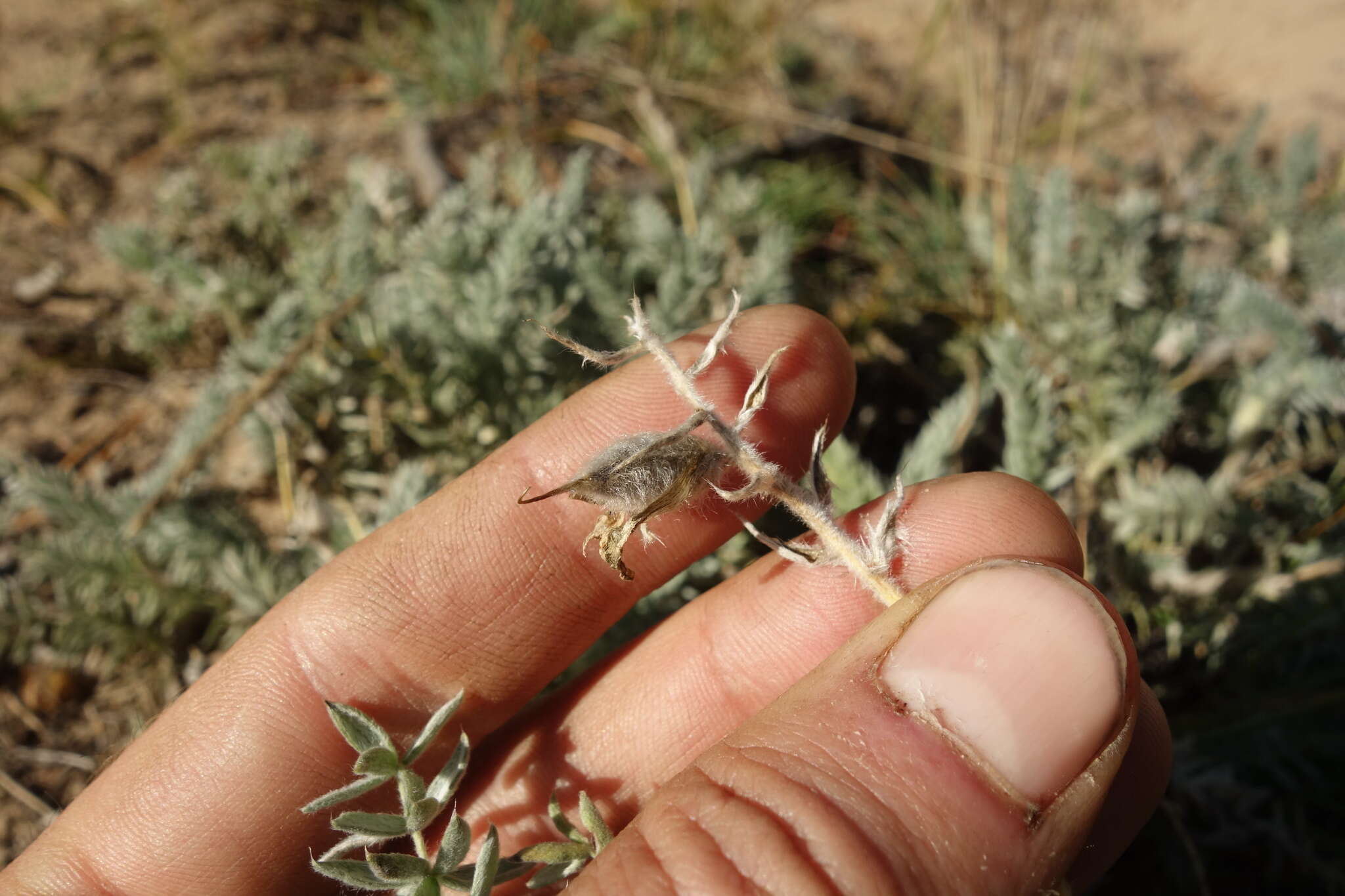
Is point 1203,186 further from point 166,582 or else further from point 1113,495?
point 166,582

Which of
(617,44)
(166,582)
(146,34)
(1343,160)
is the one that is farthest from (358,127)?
(1343,160)

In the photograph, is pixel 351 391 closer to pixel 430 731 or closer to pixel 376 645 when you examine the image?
pixel 376 645

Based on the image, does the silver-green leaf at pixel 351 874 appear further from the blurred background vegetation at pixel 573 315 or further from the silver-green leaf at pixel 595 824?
the blurred background vegetation at pixel 573 315

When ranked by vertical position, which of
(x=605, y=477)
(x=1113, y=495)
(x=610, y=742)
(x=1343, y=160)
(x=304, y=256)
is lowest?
(x=610, y=742)

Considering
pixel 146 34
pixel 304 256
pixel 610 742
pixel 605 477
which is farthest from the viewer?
pixel 146 34

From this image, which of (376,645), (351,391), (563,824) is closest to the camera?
(563,824)

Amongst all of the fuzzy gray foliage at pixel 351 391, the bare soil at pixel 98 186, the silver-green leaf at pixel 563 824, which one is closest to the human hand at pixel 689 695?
the silver-green leaf at pixel 563 824

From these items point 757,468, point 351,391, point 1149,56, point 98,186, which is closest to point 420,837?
point 757,468
